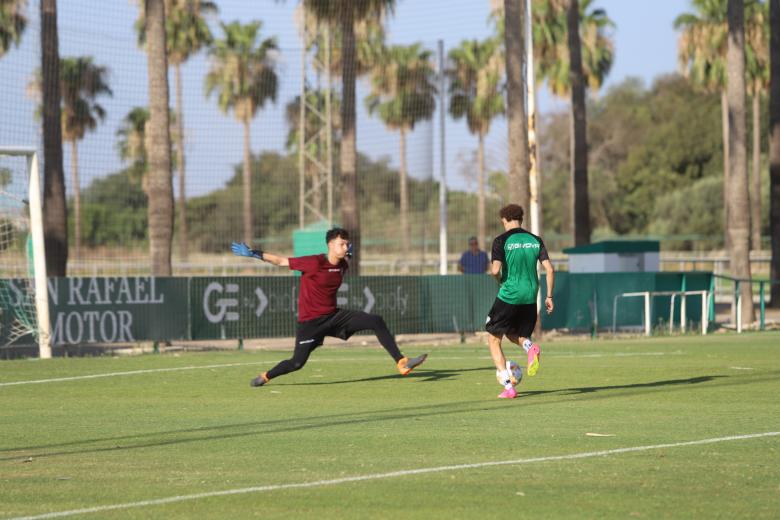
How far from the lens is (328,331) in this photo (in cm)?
1384

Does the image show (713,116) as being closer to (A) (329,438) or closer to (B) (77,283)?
(B) (77,283)

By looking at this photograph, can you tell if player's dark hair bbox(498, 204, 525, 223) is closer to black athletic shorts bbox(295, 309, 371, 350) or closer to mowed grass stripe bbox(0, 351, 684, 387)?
black athletic shorts bbox(295, 309, 371, 350)

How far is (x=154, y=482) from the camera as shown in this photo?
7.84 metres

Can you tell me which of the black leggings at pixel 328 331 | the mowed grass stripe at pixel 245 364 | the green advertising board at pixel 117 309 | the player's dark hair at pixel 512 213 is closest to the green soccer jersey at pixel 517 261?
the player's dark hair at pixel 512 213

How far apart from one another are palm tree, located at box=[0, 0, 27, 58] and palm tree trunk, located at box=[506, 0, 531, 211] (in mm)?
15477

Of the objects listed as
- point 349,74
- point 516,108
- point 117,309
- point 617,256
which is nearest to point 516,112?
point 516,108

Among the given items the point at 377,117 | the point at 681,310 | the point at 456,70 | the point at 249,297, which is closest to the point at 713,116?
the point at 456,70

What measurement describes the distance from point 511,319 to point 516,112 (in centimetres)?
1456

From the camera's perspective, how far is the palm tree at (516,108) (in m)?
25.9

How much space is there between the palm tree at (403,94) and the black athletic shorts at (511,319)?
21.4 meters

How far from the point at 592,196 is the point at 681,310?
67.9 meters

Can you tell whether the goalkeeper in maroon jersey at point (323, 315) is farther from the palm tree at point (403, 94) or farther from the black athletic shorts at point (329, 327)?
the palm tree at point (403, 94)

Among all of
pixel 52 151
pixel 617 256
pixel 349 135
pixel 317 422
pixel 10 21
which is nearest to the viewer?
pixel 317 422

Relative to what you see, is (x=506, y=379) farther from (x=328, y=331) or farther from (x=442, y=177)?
(x=442, y=177)
